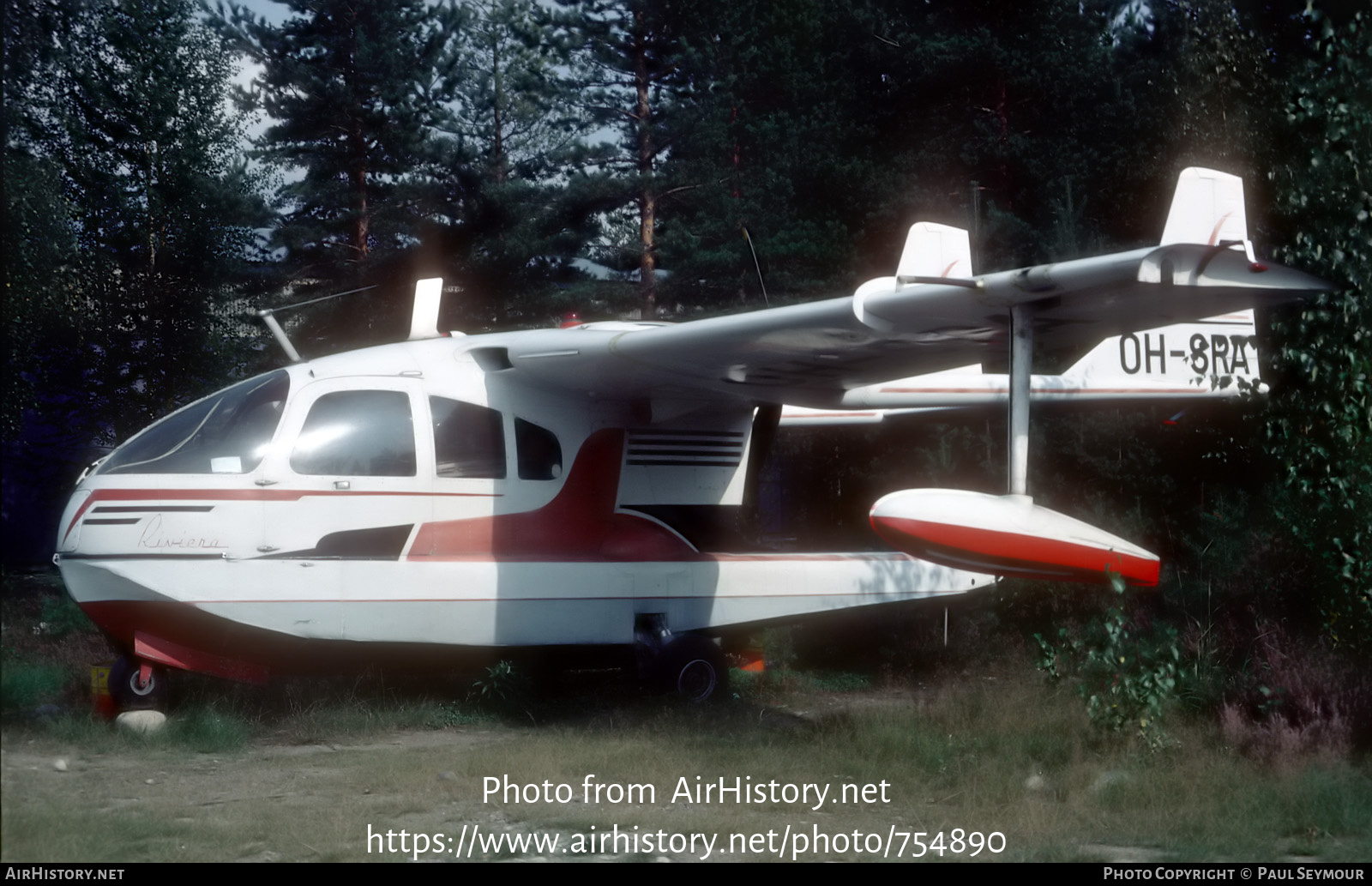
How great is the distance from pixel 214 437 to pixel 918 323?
4.39 meters

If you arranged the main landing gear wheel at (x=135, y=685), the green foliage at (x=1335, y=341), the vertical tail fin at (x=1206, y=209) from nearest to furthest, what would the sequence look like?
the vertical tail fin at (x=1206, y=209) < the green foliage at (x=1335, y=341) < the main landing gear wheel at (x=135, y=685)

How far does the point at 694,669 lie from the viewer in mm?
9023

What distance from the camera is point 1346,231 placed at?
268 inches

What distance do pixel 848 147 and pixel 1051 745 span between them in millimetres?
10062

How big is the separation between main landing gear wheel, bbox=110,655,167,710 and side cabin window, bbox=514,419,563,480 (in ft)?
8.89

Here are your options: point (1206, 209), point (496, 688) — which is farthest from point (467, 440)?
point (1206, 209)

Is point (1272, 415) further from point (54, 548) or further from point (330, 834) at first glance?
point (54, 548)

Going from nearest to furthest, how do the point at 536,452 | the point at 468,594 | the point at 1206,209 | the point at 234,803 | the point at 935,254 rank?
1. the point at 234,803
2. the point at 1206,209
3. the point at 935,254
4. the point at 468,594
5. the point at 536,452

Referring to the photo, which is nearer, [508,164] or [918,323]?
[918,323]

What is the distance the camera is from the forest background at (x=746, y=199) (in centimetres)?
696

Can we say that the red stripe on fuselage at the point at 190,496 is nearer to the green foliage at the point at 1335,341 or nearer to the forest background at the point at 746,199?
the forest background at the point at 746,199

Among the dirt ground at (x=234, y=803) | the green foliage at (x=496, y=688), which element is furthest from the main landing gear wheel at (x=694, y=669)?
the dirt ground at (x=234, y=803)

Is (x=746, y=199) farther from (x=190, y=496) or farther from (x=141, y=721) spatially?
(x=141, y=721)

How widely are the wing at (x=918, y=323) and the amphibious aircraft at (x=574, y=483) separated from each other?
2 centimetres
